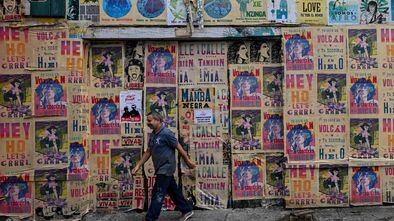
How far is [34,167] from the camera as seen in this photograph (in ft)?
23.7

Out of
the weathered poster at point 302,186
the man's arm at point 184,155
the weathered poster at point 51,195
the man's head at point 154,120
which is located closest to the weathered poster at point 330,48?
the weathered poster at point 302,186

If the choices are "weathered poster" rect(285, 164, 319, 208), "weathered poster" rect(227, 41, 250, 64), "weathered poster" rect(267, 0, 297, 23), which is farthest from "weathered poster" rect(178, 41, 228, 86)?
Result: "weathered poster" rect(285, 164, 319, 208)

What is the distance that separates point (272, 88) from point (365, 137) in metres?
1.49

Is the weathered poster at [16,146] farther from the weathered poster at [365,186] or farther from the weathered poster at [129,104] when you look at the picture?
the weathered poster at [365,186]

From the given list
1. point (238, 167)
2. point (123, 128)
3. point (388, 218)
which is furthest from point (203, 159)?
point (388, 218)

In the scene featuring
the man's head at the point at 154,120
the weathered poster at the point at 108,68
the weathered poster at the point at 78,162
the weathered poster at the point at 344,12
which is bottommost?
the weathered poster at the point at 78,162

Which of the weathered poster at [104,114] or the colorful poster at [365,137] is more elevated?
the weathered poster at [104,114]

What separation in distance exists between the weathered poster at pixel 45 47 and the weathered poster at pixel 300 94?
3.24m

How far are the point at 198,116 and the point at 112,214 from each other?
1874 mm

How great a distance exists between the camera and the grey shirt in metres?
6.67

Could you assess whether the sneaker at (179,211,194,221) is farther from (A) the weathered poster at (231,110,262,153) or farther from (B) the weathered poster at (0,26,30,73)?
(B) the weathered poster at (0,26,30,73)

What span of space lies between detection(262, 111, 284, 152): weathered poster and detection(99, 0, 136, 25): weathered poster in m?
2.40

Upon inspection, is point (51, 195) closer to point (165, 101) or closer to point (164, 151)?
point (164, 151)

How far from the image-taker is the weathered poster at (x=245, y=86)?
747cm
